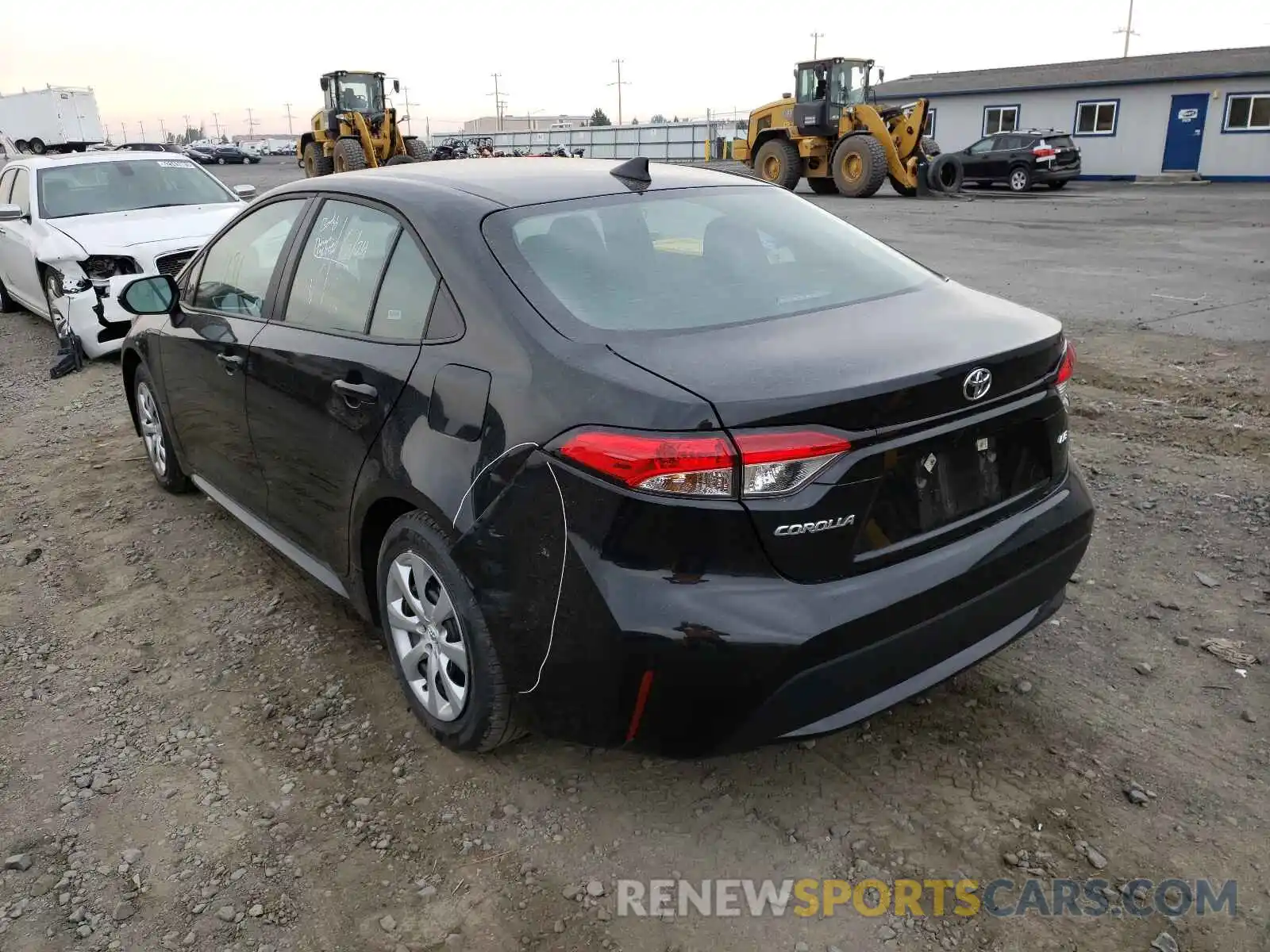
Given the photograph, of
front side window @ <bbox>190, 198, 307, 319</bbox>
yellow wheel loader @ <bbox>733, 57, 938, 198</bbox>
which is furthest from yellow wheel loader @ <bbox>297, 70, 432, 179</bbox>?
front side window @ <bbox>190, 198, 307, 319</bbox>

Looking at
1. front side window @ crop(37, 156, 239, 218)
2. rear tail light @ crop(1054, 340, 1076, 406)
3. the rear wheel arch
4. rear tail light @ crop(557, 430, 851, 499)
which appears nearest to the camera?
rear tail light @ crop(557, 430, 851, 499)

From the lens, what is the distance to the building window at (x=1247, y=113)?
2781 cm

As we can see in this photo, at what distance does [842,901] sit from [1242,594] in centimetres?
223

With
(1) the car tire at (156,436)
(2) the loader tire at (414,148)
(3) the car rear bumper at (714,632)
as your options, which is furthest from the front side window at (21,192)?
(2) the loader tire at (414,148)

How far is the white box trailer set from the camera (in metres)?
42.4

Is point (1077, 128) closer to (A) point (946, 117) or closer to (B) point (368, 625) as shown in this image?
(A) point (946, 117)

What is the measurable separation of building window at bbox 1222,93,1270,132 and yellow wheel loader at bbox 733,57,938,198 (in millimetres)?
12198

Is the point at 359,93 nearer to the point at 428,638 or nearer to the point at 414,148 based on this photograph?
the point at 414,148

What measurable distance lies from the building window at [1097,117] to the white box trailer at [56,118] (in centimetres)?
3892

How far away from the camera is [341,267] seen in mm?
3203

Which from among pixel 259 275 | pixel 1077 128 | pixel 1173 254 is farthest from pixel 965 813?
pixel 1077 128

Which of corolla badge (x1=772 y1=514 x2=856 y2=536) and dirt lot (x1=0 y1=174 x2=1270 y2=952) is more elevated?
corolla badge (x1=772 y1=514 x2=856 y2=536)

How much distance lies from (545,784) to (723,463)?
123 centimetres

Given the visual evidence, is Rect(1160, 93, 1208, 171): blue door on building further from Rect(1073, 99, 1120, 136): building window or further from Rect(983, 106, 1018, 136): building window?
Rect(983, 106, 1018, 136): building window
